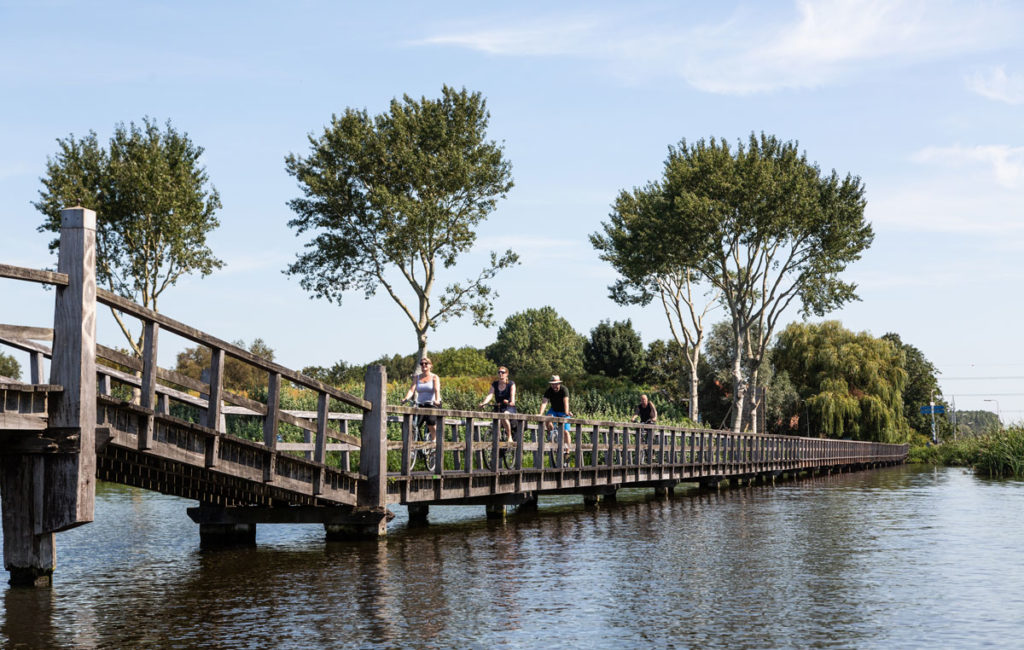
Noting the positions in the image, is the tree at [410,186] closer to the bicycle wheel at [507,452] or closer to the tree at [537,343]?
the bicycle wheel at [507,452]

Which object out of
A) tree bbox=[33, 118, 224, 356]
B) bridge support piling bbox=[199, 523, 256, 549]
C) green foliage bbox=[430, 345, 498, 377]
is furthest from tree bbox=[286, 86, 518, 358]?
green foliage bbox=[430, 345, 498, 377]

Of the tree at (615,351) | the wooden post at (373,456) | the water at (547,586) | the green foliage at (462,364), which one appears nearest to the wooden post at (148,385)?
the water at (547,586)

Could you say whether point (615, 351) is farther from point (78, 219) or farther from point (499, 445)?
point (78, 219)

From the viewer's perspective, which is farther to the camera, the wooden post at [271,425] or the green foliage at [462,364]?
the green foliage at [462,364]

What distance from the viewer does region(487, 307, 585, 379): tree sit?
12419 cm

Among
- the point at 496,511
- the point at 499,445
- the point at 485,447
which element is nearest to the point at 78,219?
the point at 485,447

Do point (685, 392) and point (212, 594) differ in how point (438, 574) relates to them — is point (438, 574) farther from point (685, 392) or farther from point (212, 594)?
point (685, 392)

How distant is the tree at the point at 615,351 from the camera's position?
3019 inches

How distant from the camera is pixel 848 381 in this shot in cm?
6412

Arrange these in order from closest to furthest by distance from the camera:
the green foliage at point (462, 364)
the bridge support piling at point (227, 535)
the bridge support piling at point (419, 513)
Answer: the bridge support piling at point (227, 535) < the bridge support piling at point (419, 513) < the green foliage at point (462, 364)

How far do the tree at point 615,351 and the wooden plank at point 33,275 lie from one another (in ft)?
216

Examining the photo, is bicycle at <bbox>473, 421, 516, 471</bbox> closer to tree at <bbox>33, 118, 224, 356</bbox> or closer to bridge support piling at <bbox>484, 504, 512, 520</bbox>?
bridge support piling at <bbox>484, 504, 512, 520</bbox>

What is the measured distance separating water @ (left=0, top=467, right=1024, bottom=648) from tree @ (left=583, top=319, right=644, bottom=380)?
56.4 meters

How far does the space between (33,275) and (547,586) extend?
5.89 meters
